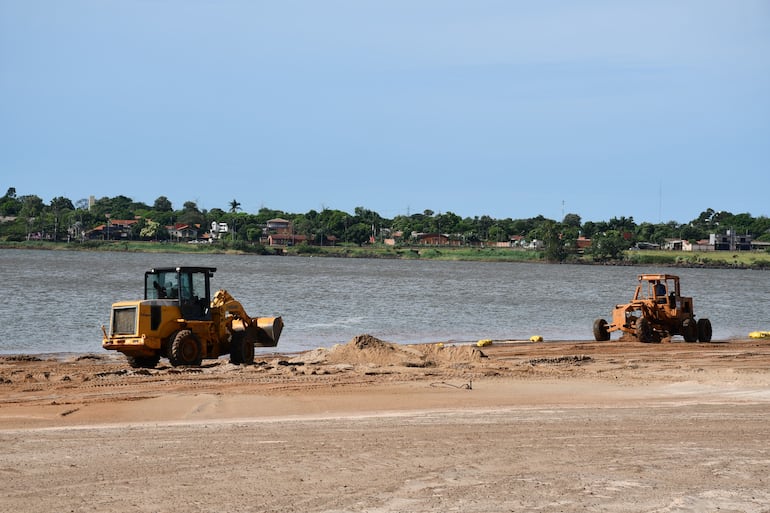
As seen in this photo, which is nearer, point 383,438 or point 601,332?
point 383,438

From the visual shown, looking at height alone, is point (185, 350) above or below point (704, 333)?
above

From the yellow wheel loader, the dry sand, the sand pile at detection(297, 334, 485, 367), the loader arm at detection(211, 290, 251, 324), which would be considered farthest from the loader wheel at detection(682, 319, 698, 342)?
the loader arm at detection(211, 290, 251, 324)

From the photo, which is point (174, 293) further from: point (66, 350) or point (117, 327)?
point (66, 350)

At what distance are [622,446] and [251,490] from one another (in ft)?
15.0

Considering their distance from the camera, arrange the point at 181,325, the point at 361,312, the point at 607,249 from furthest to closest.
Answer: the point at 607,249, the point at 361,312, the point at 181,325

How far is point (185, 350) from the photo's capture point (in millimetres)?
20391

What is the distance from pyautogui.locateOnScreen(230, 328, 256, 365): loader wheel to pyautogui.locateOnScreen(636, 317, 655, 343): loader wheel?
13.1 metres

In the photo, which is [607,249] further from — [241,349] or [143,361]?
[143,361]

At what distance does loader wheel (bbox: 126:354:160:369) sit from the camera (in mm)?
21016

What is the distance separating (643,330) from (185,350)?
14976 millimetres

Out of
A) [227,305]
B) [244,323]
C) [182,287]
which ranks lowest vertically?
[244,323]

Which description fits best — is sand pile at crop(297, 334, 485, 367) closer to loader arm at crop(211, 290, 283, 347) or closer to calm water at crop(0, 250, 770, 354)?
loader arm at crop(211, 290, 283, 347)

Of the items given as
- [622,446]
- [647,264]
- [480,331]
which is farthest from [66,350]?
[647,264]

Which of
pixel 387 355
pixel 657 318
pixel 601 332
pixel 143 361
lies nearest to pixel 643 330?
pixel 657 318
